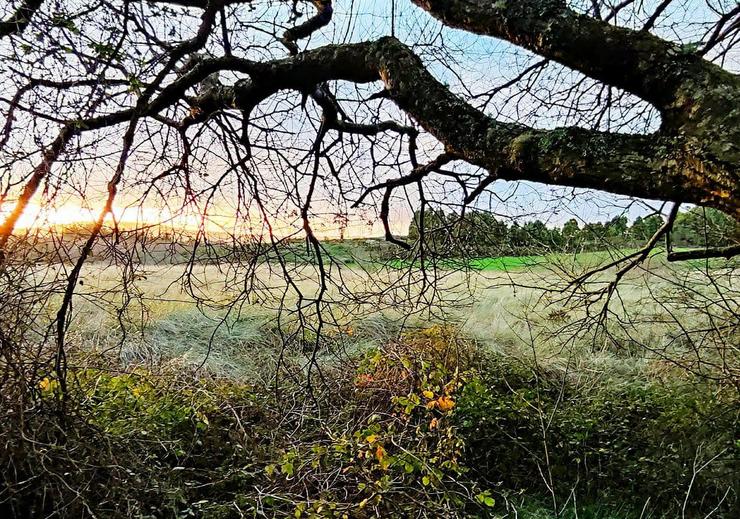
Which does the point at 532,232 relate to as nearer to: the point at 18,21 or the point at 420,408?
the point at 420,408

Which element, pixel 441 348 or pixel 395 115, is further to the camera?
pixel 441 348

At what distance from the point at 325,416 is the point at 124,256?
5.79 feet

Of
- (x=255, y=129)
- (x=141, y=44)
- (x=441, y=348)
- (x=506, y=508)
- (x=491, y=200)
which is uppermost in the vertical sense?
(x=141, y=44)

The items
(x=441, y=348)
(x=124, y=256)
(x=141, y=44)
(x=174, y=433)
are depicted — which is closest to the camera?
(x=141, y=44)

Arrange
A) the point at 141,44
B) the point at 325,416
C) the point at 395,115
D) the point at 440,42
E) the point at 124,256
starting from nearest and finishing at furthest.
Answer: the point at 141,44
the point at 124,256
the point at 440,42
the point at 395,115
the point at 325,416

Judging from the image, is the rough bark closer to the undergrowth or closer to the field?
the field

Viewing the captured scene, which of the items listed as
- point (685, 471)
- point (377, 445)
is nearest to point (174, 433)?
point (377, 445)

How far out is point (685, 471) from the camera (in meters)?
2.69

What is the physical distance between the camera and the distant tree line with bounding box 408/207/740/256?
2236 mm

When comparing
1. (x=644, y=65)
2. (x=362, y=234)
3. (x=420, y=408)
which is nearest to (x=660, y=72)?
(x=644, y=65)

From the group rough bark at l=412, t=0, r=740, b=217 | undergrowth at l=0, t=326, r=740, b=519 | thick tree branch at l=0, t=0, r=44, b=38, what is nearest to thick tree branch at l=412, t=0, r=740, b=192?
rough bark at l=412, t=0, r=740, b=217

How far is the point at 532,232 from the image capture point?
2555mm

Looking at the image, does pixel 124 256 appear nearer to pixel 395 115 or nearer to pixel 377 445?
pixel 395 115

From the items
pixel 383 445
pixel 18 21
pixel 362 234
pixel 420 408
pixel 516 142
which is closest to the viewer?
pixel 516 142
